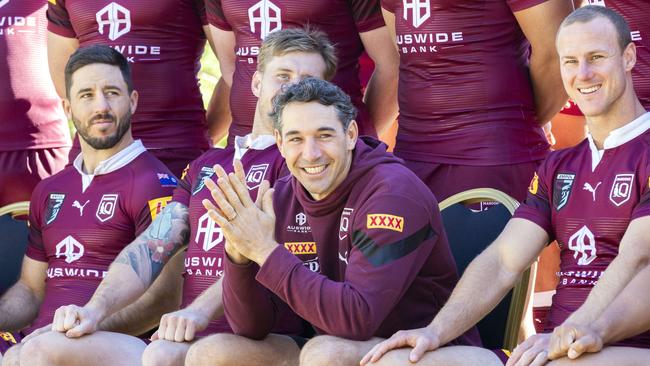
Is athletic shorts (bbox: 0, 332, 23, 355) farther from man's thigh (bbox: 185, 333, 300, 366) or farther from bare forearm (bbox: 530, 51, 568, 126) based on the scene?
bare forearm (bbox: 530, 51, 568, 126)

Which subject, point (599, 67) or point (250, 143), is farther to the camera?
point (250, 143)

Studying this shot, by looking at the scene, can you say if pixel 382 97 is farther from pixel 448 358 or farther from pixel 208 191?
pixel 448 358

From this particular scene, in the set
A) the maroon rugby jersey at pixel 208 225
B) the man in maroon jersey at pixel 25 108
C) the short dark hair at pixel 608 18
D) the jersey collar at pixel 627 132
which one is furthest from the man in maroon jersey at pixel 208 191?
the man in maroon jersey at pixel 25 108

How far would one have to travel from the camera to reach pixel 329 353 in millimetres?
4293

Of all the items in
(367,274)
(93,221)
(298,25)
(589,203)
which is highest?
(298,25)

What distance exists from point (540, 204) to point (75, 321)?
1872 mm

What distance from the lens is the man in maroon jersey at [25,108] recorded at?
6828 millimetres

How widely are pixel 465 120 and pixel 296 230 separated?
0.99 metres

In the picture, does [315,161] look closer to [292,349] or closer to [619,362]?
[292,349]

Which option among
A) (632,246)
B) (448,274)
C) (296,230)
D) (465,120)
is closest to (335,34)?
(465,120)

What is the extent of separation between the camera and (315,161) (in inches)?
183

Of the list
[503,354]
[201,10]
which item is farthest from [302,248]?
[201,10]

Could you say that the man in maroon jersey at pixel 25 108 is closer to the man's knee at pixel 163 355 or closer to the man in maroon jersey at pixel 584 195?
the man's knee at pixel 163 355

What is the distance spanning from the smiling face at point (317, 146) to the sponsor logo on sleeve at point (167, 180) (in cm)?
126
